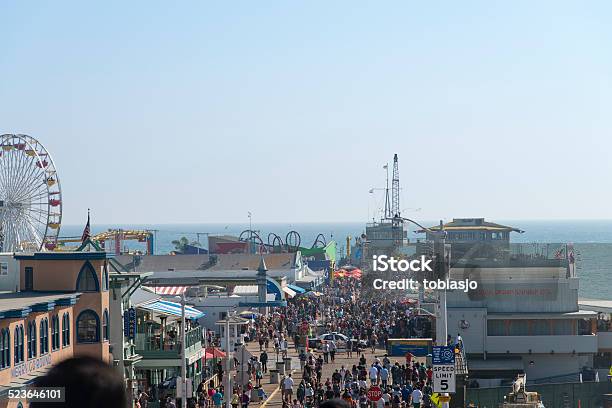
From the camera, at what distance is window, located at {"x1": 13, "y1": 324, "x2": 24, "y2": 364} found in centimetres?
2599

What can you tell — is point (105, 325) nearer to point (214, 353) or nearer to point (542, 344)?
point (214, 353)

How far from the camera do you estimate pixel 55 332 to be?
29219 millimetres

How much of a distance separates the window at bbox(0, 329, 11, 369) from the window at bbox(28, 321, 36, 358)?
4.72 ft

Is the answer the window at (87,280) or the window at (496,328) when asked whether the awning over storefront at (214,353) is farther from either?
the window at (496,328)

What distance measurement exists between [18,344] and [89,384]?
77.7 feet

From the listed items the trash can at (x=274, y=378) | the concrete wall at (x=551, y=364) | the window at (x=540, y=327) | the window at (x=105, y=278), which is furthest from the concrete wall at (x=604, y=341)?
the window at (x=105, y=278)

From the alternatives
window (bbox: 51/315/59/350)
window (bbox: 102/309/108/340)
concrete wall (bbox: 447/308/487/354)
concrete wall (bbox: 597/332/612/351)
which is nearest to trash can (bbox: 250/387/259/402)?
window (bbox: 102/309/108/340)

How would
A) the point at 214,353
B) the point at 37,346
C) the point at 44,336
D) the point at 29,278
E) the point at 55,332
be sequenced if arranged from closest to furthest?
1. the point at 37,346
2. the point at 44,336
3. the point at 55,332
4. the point at 29,278
5. the point at 214,353

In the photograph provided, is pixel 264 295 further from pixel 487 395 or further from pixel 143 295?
pixel 487 395

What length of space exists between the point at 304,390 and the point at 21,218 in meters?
32.4

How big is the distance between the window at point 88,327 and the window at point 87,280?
633 mm

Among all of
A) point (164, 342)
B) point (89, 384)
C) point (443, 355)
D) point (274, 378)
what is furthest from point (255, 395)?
point (89, 384)

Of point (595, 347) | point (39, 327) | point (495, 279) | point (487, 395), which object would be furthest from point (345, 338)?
point (39, 327)

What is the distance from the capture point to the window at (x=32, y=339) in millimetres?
27022
